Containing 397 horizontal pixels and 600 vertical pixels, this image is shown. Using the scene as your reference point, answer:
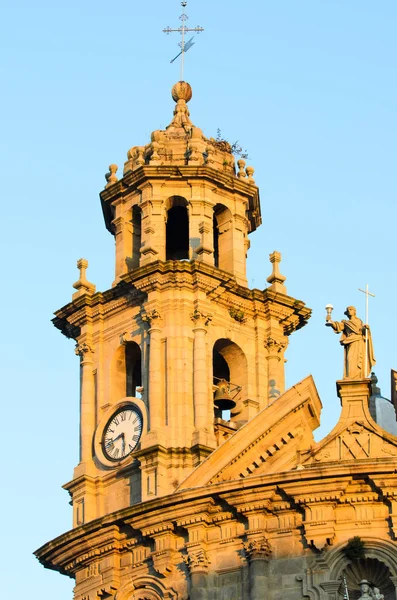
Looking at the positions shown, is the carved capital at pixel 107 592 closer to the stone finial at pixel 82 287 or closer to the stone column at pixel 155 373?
the stone column at pixel 155 373

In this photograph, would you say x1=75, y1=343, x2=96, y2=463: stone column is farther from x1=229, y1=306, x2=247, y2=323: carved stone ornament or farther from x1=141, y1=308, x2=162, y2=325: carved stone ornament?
x1=229, y1=306, x2=247, y2=323: carved stone ornament

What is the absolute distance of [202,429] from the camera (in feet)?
168

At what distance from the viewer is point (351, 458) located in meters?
45.8

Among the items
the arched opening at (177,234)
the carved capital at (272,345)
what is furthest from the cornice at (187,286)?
the arched opening at (177,234)

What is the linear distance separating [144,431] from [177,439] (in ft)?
3.26

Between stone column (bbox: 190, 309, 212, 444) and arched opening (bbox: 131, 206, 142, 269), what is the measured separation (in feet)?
13.0

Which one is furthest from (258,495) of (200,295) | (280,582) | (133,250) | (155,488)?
(133,250)

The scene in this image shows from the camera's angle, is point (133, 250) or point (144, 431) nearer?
point (144, 431)

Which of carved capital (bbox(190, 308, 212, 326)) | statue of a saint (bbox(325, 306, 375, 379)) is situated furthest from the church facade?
statue of a saint (bbox(325, 306, 375, 379))

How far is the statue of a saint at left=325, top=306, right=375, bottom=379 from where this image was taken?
155ft

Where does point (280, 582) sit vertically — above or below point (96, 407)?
below

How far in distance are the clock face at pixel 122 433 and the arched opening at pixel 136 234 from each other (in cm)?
501

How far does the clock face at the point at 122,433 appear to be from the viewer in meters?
52.2

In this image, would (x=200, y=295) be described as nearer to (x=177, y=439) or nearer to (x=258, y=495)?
(x=177, y=439)
